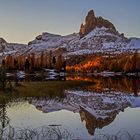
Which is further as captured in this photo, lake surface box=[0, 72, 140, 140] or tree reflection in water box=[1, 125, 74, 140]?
lake surface box=[0, 72, 140, 140]

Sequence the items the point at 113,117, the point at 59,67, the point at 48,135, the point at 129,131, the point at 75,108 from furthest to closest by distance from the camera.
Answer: the point at 59,67
the point at 75,108
the point at 113,117
the point at 129,131
the point at 48,135

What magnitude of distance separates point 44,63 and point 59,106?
157361 millimetres

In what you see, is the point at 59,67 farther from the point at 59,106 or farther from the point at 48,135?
the point at 48,135

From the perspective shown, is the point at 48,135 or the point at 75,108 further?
the point at 75,108

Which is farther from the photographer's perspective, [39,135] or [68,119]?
[68,119]

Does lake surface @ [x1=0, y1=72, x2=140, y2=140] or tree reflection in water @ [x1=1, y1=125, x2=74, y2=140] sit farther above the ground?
tree reflection in water @ [x1=1, y1=125, x2=74, y2=140]

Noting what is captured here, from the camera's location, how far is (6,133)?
22469 millimetres

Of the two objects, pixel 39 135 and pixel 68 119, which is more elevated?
pixel 39 135

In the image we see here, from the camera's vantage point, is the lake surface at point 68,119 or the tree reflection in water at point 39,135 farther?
the lake surface at point 68,119

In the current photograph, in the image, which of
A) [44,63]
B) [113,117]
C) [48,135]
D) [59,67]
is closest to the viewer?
[48,135]

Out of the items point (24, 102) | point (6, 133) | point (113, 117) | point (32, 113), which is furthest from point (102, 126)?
point (24, 102)

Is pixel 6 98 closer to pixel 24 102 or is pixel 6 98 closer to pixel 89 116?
pixel 24 102

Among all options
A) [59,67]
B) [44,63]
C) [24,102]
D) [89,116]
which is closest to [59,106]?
[24,102]

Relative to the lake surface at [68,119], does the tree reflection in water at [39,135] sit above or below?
above
